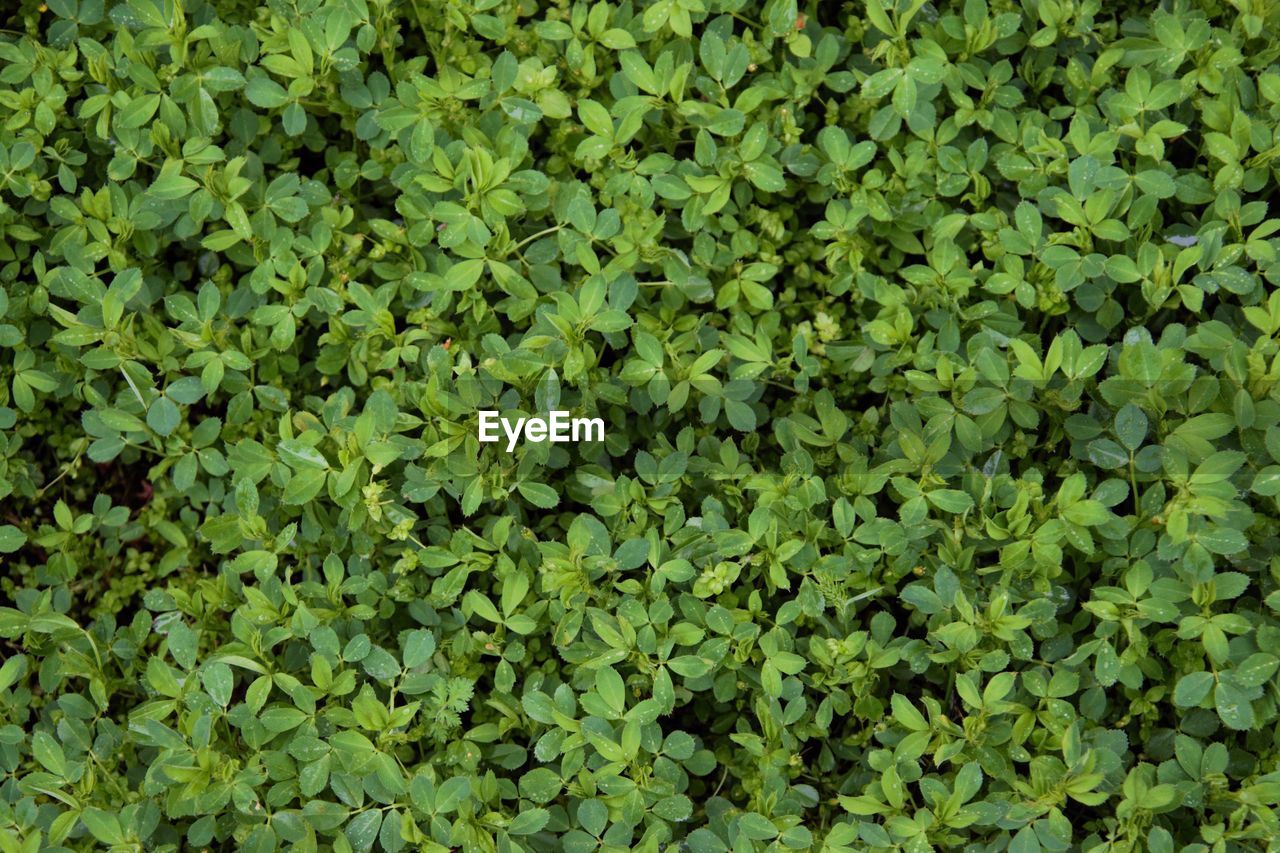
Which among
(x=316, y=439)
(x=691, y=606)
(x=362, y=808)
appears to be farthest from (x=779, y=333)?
(x=362, y=808)

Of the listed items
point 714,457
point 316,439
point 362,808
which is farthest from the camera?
point 714,457

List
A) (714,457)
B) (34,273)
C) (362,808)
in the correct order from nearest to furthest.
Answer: (362,808) → (714,457) → (34,273)

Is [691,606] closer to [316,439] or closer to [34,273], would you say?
[316,439]

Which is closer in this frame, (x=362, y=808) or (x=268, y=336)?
(x=362, y=808)

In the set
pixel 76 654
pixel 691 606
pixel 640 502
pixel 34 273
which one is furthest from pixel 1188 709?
pixel 34 273

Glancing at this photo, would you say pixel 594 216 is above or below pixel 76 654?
above

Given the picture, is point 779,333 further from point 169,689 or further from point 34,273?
point 34,273

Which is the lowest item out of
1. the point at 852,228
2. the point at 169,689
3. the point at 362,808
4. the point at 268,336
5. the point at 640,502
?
the point at 362,808
